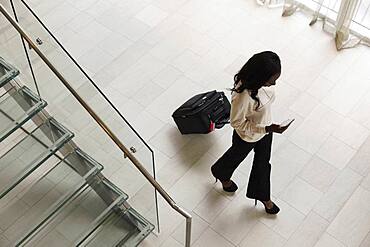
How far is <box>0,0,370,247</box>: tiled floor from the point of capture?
5.01 meters

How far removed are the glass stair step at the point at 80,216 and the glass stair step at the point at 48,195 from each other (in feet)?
0.26

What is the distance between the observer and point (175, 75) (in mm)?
6066

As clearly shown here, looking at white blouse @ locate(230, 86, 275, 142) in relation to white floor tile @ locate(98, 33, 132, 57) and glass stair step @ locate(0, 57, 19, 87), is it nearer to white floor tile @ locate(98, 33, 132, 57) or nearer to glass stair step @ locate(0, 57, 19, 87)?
glass stair step @ locate(0, 57, 19, 87)

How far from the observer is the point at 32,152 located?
4652mm

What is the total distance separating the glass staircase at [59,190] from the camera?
4574mm

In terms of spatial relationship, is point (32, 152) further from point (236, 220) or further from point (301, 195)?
point (301, 195)

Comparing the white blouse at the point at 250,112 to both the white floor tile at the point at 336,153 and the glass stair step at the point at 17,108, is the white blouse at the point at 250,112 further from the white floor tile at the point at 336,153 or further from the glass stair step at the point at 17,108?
the glass stair step at the point at 17,108

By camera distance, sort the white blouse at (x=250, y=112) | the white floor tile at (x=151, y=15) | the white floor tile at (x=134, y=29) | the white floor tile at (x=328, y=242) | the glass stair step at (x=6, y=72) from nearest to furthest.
→ the white blouse at (x=250, y=112) → the glass stair step at (x=6, y=72) → the white floor tile at (x=328, y=242) → the white floor tile at (x=134, y=29) → the white floor tile at (x=151, y=15)

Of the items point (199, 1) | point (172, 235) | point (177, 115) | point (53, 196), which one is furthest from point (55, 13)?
point (172, 235)

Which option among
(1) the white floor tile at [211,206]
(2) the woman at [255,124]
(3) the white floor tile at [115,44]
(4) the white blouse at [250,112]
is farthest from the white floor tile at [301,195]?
(3) the white floor tile at [115,44]

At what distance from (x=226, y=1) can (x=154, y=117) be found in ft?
5.91

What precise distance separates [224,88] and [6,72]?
220cm

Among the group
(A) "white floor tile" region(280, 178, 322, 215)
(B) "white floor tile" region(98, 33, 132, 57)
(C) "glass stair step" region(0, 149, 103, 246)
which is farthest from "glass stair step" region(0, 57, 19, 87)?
(A) "white floor tile" region(280, 178, 322, 215)

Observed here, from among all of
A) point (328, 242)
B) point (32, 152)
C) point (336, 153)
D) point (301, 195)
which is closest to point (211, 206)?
point (301, 195)
